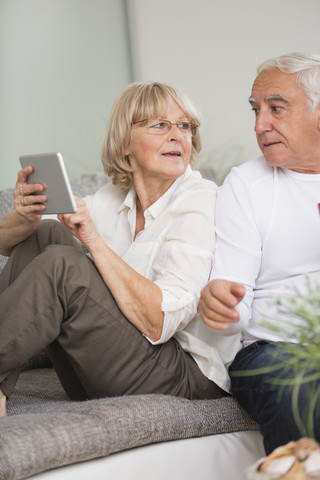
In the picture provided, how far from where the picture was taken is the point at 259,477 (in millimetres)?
1094

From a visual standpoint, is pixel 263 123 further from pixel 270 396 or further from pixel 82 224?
pixel 270 396

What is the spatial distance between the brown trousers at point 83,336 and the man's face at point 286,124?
0.58 m

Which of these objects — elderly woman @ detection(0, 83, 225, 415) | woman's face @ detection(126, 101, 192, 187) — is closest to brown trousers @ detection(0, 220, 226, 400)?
elderly woman @ detection(0, 83, 225, 415)

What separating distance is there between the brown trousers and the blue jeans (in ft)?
0.40

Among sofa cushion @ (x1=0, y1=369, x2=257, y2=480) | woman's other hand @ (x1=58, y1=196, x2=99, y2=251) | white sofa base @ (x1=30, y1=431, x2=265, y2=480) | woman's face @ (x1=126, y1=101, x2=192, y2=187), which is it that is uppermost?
woman's face @ (x1=126, y1=101, x2=192, y2=187)

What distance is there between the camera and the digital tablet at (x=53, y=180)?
5.71 feet

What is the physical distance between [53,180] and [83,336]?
404 millimetres

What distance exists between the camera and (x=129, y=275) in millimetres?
1782

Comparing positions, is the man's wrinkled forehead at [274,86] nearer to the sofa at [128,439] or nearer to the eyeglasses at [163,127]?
the eyeglasses at [163,127]

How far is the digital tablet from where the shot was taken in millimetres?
1741

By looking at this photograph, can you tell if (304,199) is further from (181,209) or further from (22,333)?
(22,333)

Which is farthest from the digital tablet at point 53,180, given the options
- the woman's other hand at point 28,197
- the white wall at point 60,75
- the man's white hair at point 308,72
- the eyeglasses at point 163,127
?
the white wall at point 60,75

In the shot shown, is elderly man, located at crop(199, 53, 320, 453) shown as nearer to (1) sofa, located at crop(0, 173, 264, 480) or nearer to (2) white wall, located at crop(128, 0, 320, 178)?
(1) sofa, located at crop(0, 173, 264, 480)

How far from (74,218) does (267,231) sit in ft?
1.69
